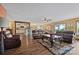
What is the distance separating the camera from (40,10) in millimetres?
2553

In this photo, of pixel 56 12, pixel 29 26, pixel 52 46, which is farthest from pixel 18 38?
pixel 56 12

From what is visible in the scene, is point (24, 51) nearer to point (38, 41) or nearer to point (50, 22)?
point (38, 41)

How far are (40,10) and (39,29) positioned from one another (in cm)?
35

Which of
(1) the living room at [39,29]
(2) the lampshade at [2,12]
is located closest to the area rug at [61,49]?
(1) the living room at [39,29]

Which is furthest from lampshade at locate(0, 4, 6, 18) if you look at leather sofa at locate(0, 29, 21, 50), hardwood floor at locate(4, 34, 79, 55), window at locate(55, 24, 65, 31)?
window at locate(55, 24, 65, 31)

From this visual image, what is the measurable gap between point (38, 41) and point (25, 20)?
0.46 metres

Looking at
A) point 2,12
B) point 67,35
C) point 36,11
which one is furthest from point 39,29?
point 2,12

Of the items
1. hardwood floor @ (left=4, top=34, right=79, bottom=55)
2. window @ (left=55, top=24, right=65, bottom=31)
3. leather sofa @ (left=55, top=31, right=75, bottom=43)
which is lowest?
hardwood floor @ (left=4, top=34, right=79, bottom=55)

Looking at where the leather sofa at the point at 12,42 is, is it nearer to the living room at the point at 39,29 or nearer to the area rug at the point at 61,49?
the living room at the point at 39,29

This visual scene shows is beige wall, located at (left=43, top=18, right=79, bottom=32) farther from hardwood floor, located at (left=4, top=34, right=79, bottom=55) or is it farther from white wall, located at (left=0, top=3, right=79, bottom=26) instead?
hardwood floor, located at (left=4, top=34, right=79, bottom=55)

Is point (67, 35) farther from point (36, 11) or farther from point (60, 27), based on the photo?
point (36, 11)

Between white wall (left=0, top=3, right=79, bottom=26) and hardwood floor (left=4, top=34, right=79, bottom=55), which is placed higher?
white wall (left=0, top=3, right=79, bottom=26)

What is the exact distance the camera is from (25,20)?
2.54 metres

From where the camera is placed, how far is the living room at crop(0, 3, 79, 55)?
253 centimetres
